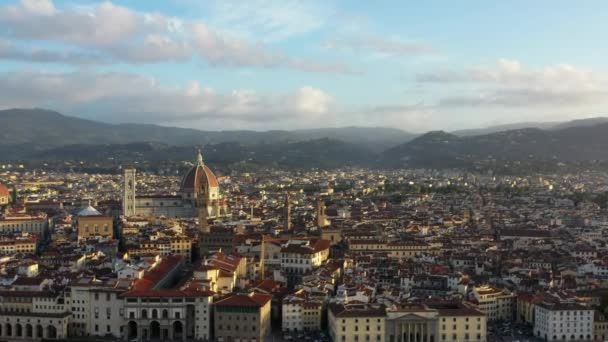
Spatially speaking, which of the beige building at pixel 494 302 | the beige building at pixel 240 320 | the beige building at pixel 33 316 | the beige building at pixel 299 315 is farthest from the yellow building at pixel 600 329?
the beige building at pixel 33 316

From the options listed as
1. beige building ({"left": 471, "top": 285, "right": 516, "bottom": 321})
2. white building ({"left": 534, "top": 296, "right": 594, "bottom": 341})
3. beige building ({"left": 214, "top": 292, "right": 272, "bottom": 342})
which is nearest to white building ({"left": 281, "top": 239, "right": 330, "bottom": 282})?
beige building ({"left": 471, "top": 285, "right": 516, "bottom": 321})

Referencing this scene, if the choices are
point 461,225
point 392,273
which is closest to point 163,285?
point 392,273

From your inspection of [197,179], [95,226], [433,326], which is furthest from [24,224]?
[433,326]

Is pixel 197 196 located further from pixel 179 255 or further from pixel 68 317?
pixel 68 317

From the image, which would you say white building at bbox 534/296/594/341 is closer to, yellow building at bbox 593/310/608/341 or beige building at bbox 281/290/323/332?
yellow building at bbox 593/310/608/341

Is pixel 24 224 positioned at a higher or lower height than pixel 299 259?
lower

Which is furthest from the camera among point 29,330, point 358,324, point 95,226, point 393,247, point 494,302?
point 95,226

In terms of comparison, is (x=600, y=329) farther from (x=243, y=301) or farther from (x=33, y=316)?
(x=33, y=316)
